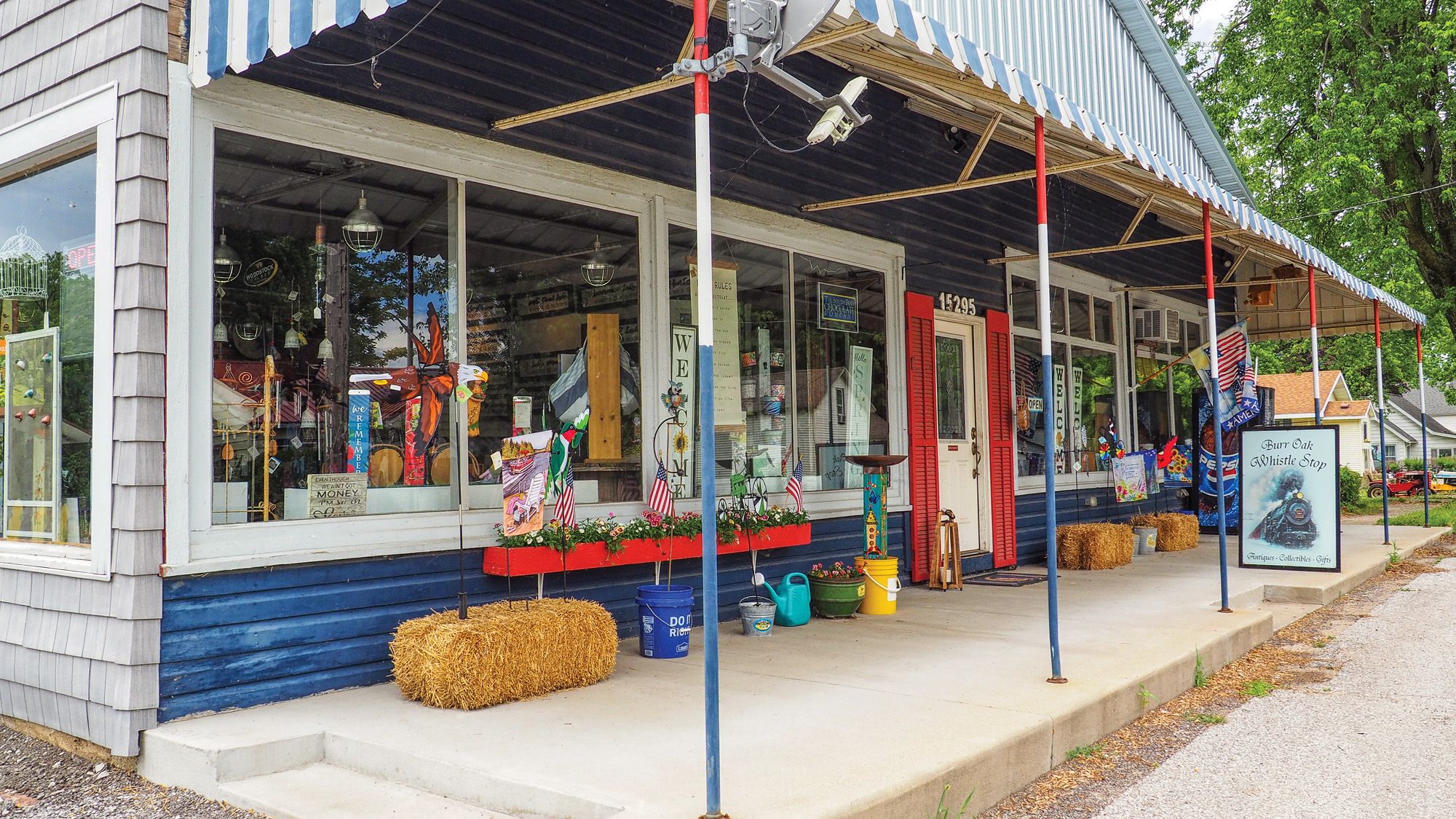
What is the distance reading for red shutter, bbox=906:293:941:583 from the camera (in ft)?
26.8

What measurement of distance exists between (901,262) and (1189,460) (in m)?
6.71

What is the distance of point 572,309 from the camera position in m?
5.98

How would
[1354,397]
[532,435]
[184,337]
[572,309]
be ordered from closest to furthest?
[184,337] < [532,435] < [572,309] < [1354,397]

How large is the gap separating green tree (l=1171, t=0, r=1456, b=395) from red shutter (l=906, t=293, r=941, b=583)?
1217 centimetres

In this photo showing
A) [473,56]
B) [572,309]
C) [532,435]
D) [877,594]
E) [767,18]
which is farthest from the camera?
[877,594]

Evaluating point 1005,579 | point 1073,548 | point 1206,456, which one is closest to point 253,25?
point 1005,579

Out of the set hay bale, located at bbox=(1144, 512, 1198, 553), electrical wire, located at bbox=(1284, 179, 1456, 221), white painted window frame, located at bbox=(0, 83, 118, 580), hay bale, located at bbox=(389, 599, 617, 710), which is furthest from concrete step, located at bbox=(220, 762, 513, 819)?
electrical wire, located at bbox=(1284, 179, 1456, 221)

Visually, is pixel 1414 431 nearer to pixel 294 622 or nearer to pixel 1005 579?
pixel 1005 579

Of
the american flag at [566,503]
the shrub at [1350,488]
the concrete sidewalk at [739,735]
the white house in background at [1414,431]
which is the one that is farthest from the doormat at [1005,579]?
the white house in background at [1414,431]

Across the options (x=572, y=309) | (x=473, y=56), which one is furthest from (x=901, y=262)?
(x=473, y=56)

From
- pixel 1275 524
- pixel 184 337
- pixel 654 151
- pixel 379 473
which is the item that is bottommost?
pixel 1275 524

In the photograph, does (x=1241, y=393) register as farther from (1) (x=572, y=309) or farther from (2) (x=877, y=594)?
(1) (x=572, y=309)

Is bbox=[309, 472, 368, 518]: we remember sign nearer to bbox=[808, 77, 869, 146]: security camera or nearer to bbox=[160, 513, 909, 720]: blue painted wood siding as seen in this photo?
bbox=[160, 513, 909, 720]: blue painted wood siding

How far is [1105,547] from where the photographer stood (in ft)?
31.0
